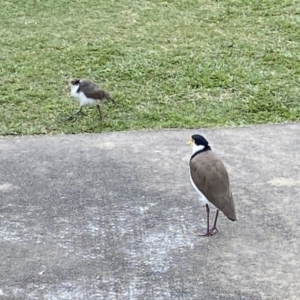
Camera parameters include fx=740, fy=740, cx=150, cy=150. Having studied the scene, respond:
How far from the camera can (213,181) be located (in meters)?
4.36

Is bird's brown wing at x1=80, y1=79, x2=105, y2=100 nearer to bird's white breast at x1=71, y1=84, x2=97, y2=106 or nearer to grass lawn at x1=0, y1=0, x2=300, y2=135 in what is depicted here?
bird's white breast at x1=71, y1=84, x2=97, y2=106

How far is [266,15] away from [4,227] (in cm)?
537

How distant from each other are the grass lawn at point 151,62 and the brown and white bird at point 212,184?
5.36ft

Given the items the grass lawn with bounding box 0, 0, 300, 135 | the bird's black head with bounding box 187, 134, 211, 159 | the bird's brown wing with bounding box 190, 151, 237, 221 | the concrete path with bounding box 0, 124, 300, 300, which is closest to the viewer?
the concrete path with bounding box 0, 124, 300, 300

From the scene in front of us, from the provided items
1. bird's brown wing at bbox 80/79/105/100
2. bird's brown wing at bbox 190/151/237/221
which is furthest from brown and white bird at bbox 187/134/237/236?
bird's brown wing at bbox 80/79/105/100

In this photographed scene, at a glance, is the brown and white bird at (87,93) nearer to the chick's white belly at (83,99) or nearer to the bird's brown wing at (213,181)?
the chick's white belly at (83,99)

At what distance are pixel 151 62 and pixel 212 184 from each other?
3.45 meters

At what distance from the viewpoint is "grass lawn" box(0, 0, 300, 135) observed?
21.0ft

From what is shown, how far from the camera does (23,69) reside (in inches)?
294

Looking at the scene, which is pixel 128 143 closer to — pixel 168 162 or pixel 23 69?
pixel 168 162

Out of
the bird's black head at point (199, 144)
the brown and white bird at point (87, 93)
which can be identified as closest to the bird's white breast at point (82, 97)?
the brown and white bird at point (87, 93)

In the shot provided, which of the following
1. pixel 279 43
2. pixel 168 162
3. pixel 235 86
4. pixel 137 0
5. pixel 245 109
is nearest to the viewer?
pixel 168 162

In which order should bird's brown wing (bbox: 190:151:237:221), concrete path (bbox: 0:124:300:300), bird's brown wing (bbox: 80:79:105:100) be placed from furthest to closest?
1. bird's brown wing (bbox: 80:79:105:100)
2. bird's brown wing (bbox: 190:151:237:221)
3. concrete path (bbox: 0:124:300:300)

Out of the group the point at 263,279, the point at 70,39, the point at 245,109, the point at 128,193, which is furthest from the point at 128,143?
Result: the point at 70,39
